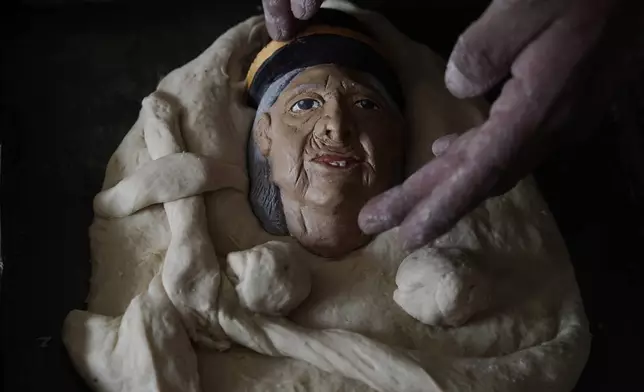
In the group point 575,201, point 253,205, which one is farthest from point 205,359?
point 575,201

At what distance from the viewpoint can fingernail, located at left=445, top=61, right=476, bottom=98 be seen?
941 mm

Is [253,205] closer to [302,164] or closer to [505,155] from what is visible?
[302,164]

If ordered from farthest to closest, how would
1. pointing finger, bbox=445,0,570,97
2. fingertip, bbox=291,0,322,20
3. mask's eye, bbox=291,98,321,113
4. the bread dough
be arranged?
mask's eye, bbox=291,98,321,113 → fingertip, bbox=291,0,322,20 → the bread dough → pointing finger, bbox=445,0,570,97

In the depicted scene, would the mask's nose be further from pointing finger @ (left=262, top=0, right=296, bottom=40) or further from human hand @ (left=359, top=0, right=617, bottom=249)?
human hand @ (left=359, top=0, right=617, bottom=249)

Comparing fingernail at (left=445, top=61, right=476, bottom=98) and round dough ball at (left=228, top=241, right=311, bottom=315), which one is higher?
fingernail at (left=445, top=61, right=476, bottom=98)

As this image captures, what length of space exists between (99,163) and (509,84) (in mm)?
1035

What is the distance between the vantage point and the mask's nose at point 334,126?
4.80ft

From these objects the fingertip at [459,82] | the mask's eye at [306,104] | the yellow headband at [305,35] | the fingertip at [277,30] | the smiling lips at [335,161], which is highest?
the fingertip at [277,30]

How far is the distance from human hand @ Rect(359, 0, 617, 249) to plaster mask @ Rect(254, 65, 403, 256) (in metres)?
0.46

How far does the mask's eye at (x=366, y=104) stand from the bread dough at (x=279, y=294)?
135mm

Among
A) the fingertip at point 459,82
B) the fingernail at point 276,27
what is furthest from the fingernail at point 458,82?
the fingernail at point 276,27

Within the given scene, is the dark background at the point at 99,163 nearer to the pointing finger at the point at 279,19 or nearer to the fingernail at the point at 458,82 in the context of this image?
the pointing finger at the point at 279,19

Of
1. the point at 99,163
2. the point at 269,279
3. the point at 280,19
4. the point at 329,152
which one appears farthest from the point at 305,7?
the point at 99,163

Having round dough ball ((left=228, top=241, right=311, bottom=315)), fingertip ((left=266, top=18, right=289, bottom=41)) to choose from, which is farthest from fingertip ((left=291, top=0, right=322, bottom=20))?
round dough ball ((left=228, top=241, right=311, bottom=315))
